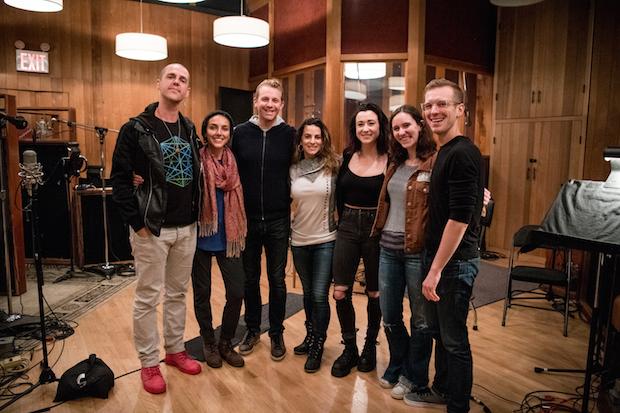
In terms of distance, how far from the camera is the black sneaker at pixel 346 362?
2576 millimetres

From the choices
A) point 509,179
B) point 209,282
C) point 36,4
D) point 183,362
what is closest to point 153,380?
point 183,362

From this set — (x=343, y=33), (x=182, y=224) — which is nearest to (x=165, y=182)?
(x=182, y=224)

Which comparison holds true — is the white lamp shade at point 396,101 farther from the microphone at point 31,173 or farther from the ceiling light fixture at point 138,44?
the microphone at point 31,173

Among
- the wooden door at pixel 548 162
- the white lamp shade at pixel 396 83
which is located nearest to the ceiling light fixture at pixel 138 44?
the white lamp shade at pixel 396 83

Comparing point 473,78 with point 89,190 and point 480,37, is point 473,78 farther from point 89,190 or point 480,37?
point 89,190

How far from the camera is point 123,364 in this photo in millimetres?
2736

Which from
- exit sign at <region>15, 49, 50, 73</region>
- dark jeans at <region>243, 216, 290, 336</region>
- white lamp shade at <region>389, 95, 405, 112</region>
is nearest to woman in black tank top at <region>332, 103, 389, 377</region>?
dark jeans at <region>243, 216, 290, 336</region>

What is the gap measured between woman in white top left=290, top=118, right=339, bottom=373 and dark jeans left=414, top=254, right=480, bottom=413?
729 millimetres

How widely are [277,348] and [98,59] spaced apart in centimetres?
485

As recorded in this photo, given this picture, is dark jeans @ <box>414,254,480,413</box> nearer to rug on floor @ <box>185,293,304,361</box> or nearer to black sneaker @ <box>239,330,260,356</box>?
black sneaker @ <box>239,330,260,356</box>

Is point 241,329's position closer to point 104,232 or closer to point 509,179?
point 104,232

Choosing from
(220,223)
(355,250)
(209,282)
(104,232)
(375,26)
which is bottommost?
(104,232)

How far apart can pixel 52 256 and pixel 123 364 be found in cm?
295

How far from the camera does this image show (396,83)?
5258 mm
